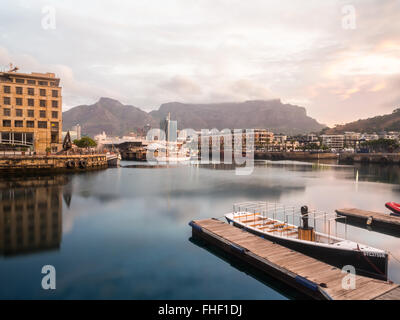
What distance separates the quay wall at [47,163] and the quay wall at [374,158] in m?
118

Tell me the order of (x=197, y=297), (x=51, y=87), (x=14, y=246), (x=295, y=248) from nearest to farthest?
(x=197, y=297)
(x=295, y=248)
(x=14, y=246)
(x=51, y=87)

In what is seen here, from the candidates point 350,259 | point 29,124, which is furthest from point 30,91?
point 350,259

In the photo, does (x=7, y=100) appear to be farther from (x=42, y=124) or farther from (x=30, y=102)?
(x=42, y=124)

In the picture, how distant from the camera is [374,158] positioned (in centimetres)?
12738

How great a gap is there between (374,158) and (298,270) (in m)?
136

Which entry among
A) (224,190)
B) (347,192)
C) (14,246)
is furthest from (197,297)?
(347,192)

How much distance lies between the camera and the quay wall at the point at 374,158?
11914cm

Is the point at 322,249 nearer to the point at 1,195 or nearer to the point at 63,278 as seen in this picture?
the point at 63,278

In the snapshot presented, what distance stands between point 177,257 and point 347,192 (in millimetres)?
40304

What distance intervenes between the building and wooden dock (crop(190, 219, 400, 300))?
252 ft

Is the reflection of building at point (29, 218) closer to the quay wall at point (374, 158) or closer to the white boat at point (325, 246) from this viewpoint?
the white boat at point (325, 246)

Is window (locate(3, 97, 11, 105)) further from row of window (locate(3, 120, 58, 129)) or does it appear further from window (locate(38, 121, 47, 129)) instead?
window (locate(38, 121, 47, 129))

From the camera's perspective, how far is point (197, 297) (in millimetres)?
14648

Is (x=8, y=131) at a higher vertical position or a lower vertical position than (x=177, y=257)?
higher
